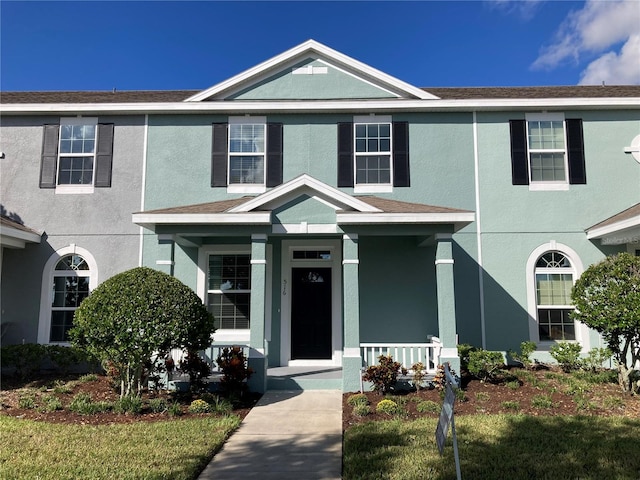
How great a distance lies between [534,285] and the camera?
34.4 feet

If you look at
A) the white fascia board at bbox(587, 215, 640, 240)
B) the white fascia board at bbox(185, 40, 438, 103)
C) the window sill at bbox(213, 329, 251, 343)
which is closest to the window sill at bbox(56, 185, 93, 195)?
the white fascia board at bbox(185, 40, 438, 103)

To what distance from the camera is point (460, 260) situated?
421 inches

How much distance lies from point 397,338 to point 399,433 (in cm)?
436

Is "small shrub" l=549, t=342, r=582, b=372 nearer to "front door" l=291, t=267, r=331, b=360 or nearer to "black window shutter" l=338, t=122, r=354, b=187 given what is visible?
"front door" l=291, t=267, r=331, b=360

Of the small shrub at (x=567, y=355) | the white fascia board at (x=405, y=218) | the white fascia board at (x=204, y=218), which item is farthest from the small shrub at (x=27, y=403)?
the small shrub at (x=567, y=355)

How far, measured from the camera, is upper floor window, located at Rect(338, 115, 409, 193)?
35.8 feet

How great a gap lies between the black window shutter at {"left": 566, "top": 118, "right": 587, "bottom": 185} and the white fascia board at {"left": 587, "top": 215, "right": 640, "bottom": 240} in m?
1.26

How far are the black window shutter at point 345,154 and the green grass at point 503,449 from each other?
5.93m

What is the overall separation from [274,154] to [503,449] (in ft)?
26.0

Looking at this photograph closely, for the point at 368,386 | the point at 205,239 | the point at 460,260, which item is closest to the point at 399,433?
the point at 368,386

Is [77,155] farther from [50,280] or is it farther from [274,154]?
[274,154]

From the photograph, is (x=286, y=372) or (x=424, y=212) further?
(x=286, y=372)

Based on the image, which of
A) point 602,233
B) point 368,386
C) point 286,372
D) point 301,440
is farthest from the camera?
point 602,233

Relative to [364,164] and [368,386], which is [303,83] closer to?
[364,164]
